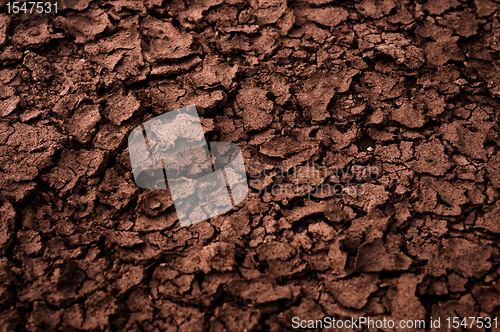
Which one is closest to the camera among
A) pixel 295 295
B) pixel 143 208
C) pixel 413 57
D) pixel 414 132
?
pixel 295 295

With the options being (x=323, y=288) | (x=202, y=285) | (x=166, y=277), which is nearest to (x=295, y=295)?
(x=323, y=288)

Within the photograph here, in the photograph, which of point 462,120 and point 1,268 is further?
point 462,120

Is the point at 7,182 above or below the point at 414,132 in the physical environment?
below

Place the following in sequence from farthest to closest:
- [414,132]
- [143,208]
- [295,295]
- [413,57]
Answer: [413,57]
[414,132]
[143,208]
[295,295]

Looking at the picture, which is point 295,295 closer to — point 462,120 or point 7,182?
point 462,120

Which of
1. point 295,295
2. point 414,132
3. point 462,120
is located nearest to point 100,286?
point 295,295

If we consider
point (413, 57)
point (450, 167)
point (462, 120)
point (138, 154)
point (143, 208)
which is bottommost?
point (143, 208)
